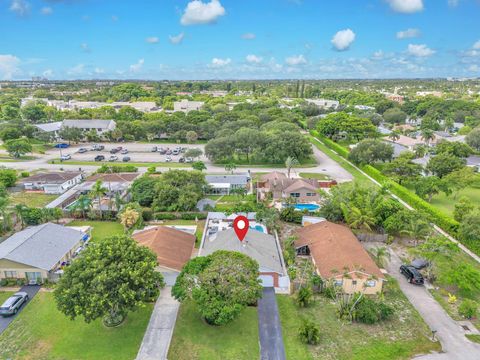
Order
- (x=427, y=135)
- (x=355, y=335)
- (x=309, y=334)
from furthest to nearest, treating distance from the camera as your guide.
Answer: (x=427, y=135) → (x=355, y=335) → (x=309, y=334)

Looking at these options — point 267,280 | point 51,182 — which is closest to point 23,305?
point 267,280

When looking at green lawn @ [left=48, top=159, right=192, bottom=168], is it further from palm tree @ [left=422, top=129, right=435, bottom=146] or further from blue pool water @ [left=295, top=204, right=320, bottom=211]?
palm tree @ [left=422, top=129, right=435, bottom=146]

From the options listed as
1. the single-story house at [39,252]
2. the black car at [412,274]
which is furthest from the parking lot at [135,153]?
the black car at [412,274]

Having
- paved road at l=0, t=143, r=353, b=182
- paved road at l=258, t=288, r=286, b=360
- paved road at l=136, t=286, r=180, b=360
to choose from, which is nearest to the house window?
paved road at l=136, t=286, r=180, b=360

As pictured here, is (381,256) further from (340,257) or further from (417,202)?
(417,202)

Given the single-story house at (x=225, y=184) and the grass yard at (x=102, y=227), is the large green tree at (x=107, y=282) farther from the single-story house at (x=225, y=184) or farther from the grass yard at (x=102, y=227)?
the single-story house at (x=225, y=184)
